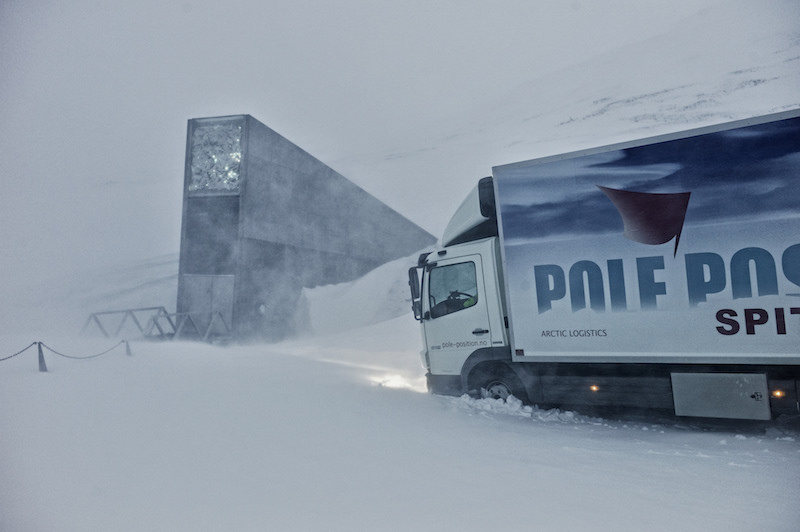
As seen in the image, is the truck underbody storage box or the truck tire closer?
the truck underbody storage box

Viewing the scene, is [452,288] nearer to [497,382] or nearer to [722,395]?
[497,382]

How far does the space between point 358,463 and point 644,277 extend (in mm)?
3753

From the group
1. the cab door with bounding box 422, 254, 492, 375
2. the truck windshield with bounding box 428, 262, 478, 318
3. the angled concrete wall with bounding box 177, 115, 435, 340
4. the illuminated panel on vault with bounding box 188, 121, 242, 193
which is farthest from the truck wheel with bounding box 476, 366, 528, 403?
the illuminated panel on vault with bounding box 188, 121, 242, 193

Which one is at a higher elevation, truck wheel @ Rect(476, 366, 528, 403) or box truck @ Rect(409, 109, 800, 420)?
box truck @ Rect(409, 109, 800, 420)

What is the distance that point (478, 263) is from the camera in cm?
727

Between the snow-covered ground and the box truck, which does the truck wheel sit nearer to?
the box truck

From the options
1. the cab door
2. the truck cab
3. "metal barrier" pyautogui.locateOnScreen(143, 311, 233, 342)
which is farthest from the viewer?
"metal barrier" pyautogui.locateOnScreen(143, 311, 233, 342)

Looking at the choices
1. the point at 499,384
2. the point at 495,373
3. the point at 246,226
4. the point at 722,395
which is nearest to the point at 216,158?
the point at 246,226

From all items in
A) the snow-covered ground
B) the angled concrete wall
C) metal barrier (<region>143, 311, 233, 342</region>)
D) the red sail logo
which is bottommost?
the snow-covered ground

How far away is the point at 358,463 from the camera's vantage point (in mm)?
4590

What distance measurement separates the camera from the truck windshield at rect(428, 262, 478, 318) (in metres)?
7.36

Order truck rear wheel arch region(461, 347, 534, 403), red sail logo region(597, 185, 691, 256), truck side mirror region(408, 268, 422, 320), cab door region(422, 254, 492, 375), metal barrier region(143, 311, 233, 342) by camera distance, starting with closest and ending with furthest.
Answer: red sail logo region(597, 185, 691, 256), truck rear wheel arch region(461, 347, 534, 403), cab door region(422, 254, 492, 375), truck side mirror region(408, 268, 422, 320), metal barrier region(143, 311, 233, 342)

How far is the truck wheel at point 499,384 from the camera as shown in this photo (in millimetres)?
7062

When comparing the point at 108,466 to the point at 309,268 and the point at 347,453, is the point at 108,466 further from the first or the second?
the point at 309,268
